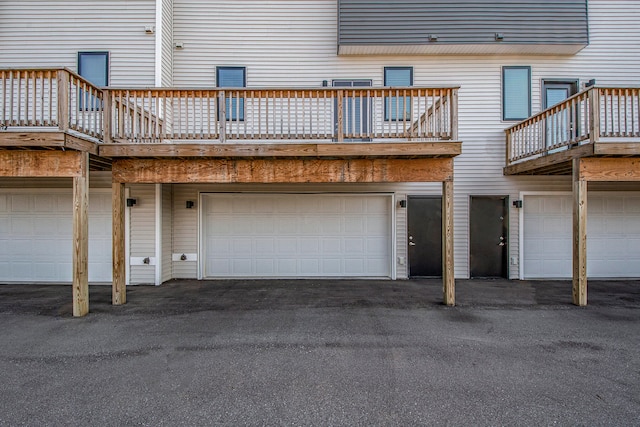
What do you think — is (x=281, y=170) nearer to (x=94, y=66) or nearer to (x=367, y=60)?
(x=367, y=60)

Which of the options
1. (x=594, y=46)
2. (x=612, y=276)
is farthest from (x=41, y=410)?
(x=594, y=46)

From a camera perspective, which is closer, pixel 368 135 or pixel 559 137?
pixel 368 135

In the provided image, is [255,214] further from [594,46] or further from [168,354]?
[594,46]

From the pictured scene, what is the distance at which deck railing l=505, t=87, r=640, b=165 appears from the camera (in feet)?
17.8

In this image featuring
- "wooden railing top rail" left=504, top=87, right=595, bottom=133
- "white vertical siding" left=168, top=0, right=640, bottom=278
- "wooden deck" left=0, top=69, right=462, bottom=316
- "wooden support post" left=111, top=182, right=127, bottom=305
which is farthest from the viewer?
"white vertical siding" left=168, top=0, right=640, bottom=278

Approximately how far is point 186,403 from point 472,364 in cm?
298

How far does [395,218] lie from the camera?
775cm

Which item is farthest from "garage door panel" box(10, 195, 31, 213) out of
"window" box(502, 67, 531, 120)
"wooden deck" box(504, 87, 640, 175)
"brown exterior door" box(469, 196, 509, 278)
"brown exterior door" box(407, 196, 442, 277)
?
"window" box(502, 67, 531, 120)

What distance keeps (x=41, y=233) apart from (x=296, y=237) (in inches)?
231

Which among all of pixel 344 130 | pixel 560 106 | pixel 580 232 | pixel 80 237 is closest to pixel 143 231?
pixel 80 237

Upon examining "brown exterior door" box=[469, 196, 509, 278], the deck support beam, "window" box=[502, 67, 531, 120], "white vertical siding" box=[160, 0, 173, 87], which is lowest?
"brown exterior door" box=[469, 196, 509, 278]

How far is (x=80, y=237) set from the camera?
16.3 ft

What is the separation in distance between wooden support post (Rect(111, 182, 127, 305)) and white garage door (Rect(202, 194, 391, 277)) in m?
2.33

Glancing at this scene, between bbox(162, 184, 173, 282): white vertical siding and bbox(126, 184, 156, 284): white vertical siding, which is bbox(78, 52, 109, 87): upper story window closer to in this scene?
bbox(126, 184, 156, 284): white vertical siding
